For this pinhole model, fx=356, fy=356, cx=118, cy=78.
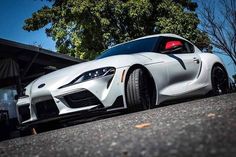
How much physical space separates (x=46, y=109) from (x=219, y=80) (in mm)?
3286

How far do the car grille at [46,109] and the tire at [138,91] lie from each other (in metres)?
0.95

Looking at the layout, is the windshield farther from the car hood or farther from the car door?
the car hood

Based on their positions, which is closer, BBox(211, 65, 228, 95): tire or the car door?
the car door

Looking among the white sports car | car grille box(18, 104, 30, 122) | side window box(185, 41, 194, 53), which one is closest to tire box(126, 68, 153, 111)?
the white sports car

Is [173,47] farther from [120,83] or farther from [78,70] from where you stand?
[78,70]

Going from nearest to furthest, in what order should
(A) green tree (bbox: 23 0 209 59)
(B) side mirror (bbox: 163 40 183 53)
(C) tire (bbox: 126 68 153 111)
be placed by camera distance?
(C) tire (bbox: 126 68 153 111)
(B) side mirror (bbox: 163 40 183 53)
(A) green tree (bbox: 23 0 209 59)

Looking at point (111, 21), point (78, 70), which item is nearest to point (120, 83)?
point (78, 70)

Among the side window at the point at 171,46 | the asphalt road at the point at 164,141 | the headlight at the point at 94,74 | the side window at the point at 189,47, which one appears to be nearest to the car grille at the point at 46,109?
the headlight at the point at 94,74

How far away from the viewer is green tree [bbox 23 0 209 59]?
18.9m

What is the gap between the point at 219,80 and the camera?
21.1 feet

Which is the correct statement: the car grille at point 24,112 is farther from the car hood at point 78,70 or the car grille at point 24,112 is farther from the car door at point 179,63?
the car door at point 179,63

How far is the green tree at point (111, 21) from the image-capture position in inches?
744

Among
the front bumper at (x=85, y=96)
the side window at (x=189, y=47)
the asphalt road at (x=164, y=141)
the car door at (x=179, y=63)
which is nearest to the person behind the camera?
the asphalt road at (x=164, y=141)

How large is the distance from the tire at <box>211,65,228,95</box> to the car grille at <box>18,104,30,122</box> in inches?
124
